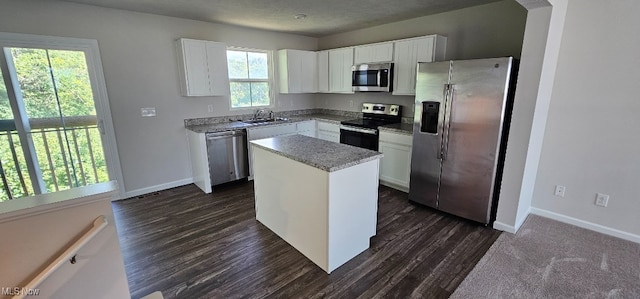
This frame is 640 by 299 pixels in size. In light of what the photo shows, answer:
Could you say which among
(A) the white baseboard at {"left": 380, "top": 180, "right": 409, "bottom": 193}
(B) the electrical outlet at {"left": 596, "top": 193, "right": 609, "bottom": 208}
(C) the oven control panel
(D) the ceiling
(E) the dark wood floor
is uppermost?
(D) the ceiling

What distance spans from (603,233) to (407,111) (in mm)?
2577

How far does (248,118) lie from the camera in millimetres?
4746

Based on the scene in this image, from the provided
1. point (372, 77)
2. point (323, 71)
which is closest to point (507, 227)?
point (372, 77)

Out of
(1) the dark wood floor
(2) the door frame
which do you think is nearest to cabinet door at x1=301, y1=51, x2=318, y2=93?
(1) the dark wood floor

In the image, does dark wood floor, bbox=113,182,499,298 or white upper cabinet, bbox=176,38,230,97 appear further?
white upper cabinet, bbox=176,38,230,97

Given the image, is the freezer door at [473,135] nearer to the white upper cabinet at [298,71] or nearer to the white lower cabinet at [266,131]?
the white lower cabinet at [266,131]

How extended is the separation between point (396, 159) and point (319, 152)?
176 cm

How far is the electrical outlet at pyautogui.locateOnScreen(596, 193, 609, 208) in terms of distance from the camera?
Result: 2730 millimetres

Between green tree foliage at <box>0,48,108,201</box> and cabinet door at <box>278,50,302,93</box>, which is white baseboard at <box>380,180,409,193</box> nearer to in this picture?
cabinet door at <box>278,50,302,93</box>

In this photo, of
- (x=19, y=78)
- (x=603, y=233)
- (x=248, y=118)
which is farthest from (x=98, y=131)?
(x=603, y=233)

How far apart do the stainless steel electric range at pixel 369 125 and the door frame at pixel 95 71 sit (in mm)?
3201

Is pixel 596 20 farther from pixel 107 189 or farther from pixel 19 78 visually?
pixel 19 78

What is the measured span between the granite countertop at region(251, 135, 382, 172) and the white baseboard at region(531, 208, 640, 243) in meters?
2.31

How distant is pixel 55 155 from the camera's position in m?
3.27
